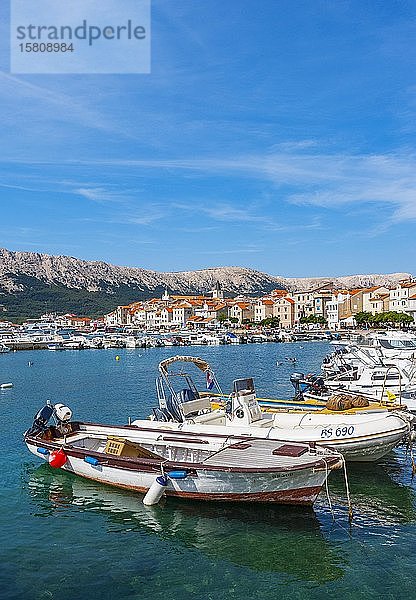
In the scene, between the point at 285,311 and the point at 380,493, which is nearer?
the point at 380,493

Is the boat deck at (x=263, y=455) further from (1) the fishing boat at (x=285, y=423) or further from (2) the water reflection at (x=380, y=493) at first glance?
(2) the water reflection at (x=380, y=493)

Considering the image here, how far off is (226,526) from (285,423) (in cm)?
666

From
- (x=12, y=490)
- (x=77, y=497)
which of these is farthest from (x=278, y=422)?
(x=12, y=490)

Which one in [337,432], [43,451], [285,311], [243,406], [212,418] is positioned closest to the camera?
[337,432]

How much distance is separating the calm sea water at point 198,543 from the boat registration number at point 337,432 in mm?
Result: 1403

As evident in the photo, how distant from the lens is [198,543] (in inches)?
539

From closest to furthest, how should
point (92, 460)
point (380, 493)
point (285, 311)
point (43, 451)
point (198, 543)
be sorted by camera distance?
1. point (198, 543)
2. point (380, 493)
3. point (92, 460)
4. point (43, 451)
5. point (285, 311)

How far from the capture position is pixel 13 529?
1500 cm

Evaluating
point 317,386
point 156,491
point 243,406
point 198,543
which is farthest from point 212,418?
point 317,386

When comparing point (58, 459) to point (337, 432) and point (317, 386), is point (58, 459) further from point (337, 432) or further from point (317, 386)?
point (317, 386)

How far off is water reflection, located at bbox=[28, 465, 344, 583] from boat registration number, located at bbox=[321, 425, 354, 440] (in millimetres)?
3347

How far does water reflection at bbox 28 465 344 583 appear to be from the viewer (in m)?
12.6

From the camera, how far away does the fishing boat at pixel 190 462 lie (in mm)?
14867

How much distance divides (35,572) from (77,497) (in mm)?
4959
